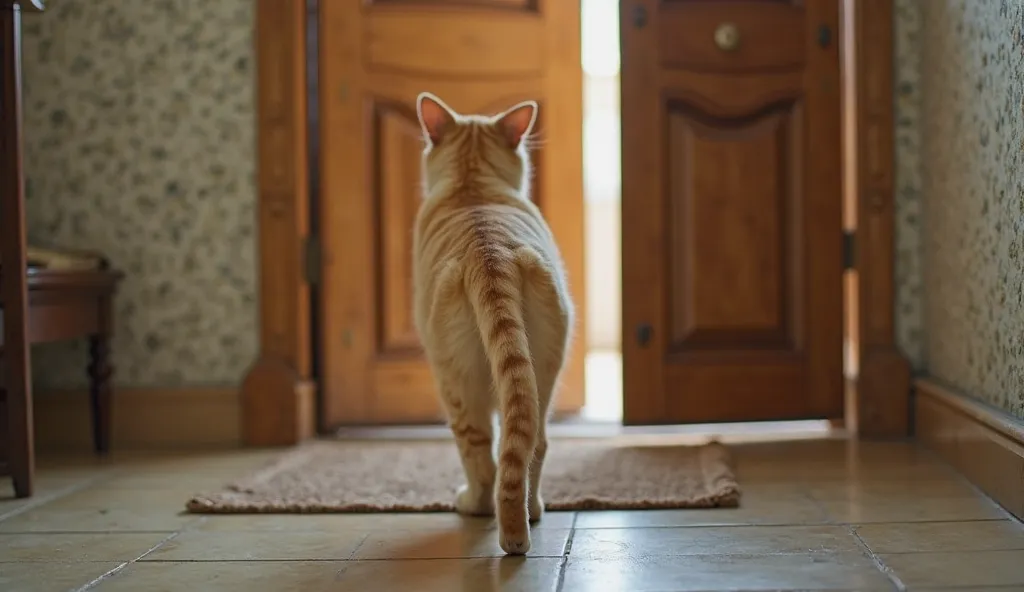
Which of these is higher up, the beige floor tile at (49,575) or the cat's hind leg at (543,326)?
the cat's hind leg at (543,326)

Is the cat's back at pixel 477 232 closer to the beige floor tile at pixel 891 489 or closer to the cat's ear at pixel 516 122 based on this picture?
the cat's ear at pixel 516 122

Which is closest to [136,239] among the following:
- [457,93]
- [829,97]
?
[457,93]

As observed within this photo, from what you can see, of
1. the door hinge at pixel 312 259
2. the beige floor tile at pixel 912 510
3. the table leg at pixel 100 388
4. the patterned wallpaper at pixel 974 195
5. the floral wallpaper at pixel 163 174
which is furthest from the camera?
the door hinge at pixel 312 259

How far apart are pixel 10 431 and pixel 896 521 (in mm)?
1903

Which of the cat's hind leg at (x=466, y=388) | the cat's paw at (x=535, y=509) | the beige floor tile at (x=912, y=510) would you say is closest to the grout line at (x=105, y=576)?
the cat's hind leg at (x=466, y=388)

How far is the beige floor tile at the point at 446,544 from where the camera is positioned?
1.85 m

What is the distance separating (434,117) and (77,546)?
1.15 metres

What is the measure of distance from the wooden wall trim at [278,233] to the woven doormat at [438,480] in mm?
182

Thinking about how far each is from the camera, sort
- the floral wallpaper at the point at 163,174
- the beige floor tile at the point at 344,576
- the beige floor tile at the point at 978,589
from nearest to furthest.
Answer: the beige floor tile at the point at 978,589
the beige floor tile at the point at 344,576
the floral wallpaper at the point at 163,174

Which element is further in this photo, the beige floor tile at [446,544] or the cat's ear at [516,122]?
the cat's ear at [516,122]

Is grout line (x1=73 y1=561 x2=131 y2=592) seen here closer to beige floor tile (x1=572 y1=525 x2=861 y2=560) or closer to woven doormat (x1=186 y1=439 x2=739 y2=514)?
woven doormat (x1=186 y1=439 x2=739 y2=514)

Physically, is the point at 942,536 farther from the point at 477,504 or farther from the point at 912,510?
the point at 477,504

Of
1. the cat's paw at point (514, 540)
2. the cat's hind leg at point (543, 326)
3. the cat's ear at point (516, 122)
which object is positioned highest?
the cat's ear at point (516, 122)

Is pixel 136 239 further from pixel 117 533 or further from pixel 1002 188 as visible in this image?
pixel 1002 188
